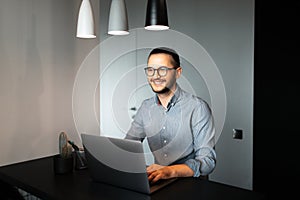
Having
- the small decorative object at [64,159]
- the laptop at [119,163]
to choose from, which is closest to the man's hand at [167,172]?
the laptop at [119,163]

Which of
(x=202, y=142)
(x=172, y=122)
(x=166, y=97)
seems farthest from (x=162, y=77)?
(x=202, y=142)

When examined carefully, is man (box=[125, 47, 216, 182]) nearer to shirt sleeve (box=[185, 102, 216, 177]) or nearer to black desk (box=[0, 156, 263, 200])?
shirt sleeve (box=[185, 102, 216, 177])

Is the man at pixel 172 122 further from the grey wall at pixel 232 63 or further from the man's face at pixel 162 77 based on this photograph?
the grey wall at pixel 232 63

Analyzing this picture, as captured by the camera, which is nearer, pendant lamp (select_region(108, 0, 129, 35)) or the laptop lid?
the laptop lid

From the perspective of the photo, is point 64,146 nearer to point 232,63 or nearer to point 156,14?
point 156,14

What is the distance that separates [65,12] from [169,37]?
1.00 metres

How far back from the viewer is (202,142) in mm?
1841

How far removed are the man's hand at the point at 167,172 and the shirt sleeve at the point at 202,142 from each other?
0.06 metres

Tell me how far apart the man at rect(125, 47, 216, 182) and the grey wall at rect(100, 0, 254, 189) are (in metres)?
0.51

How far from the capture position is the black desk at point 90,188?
124cm

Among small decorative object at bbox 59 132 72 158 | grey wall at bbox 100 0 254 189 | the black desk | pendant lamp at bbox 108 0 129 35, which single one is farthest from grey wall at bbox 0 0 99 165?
grey wall at bbox 100 0 254 189

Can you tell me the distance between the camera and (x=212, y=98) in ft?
8.56

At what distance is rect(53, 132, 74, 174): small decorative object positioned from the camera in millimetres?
1538
